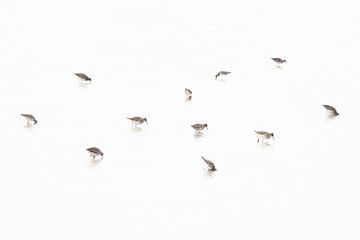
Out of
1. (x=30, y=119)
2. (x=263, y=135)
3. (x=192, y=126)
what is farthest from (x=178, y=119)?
(x=30, y=119)

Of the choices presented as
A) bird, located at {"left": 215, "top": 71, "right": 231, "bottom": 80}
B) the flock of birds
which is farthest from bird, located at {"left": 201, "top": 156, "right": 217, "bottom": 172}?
bird, located at {"left": 215, "top": 71, "right": 231, "bottom": 80}

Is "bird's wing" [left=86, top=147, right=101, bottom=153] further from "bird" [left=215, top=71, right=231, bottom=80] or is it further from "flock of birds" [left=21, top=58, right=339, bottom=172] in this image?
"bird" [left=215, top=71, right=231, bottom=80]

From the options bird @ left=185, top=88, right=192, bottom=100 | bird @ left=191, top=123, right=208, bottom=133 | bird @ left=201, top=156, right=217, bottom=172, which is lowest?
bird @ left=201, top=156, right=217, bottom=172

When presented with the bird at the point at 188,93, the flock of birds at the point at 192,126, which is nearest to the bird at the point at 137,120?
the flock of birds at the point at 192,126

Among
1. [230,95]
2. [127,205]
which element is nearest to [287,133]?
[230,95]

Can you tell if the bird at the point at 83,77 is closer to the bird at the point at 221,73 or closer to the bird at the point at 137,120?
the bird at the point at 137,120

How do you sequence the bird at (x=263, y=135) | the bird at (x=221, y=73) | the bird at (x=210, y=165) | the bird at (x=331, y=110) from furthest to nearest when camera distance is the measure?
the bird at (x=221, y=73)
the bird at (x=331, y=110)
the bird at (x=263, y=135)
the bird at (x=210, y=165)

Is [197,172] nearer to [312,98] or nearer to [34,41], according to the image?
[312,98]

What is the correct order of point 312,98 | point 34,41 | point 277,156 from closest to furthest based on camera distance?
1. point 277,156
2. point 312,98
3. point 34,41
